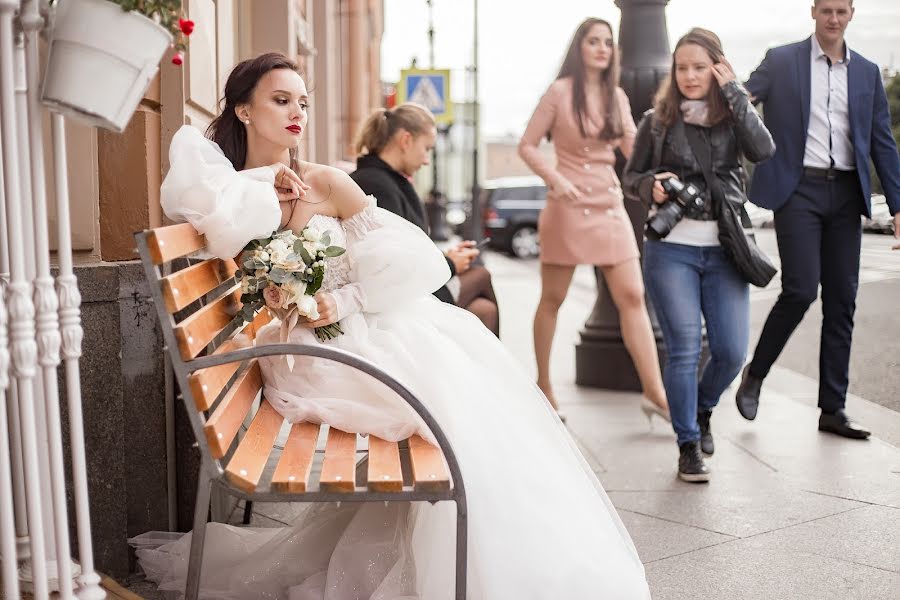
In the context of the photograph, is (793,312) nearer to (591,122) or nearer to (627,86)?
(591,122)

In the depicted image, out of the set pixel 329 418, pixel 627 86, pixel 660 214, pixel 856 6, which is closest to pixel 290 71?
pixel 329 418

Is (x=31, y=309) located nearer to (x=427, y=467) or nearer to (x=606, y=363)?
(x=427, y=467)

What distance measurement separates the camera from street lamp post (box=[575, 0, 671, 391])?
23.3 feet

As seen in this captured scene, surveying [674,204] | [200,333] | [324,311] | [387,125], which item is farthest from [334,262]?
[674,204]

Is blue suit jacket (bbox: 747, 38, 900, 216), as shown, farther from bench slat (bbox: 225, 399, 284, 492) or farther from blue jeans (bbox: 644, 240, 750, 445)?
bench slat (bbox: 225, 399, 284, 492)

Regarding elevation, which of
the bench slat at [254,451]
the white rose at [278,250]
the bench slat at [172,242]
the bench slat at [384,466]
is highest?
the bench slat at [172,242]

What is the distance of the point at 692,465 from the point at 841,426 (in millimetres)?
1328

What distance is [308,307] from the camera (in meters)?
3.13

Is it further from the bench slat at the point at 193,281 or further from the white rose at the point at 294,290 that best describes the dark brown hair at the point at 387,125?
the white rose at the point at 294,290

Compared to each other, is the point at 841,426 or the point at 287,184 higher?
the point at 287,184

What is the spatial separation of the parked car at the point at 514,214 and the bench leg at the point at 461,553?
2379 cm

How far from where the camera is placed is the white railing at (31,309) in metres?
2.40

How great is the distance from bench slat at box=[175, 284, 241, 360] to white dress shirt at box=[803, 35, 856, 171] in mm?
3204

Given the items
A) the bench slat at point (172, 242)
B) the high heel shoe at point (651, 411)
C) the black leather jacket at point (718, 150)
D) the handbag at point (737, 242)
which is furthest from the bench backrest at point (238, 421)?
the high heel shoe at point (651, 411)
